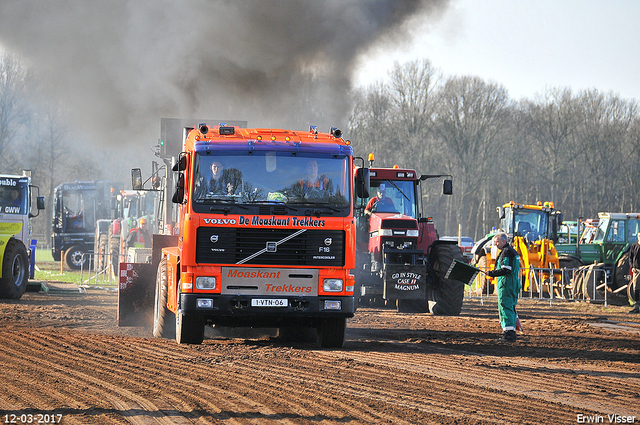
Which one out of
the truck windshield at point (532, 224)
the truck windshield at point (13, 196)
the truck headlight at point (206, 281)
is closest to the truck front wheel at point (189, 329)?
the truck headlight at point (206, 281)

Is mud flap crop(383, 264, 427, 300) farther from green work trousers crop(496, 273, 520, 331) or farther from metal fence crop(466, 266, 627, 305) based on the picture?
metal fence crop(466, 266, 627, 305)

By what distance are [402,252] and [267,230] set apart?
6015 millimetres

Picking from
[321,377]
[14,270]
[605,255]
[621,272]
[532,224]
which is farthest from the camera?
[532,224]

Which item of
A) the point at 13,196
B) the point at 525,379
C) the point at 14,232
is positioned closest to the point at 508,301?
the point at 525,379

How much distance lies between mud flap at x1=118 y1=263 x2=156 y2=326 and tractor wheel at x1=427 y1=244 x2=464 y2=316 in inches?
237

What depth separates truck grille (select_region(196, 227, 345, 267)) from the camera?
29.3 feet

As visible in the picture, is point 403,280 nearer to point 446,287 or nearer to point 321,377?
point 446,287

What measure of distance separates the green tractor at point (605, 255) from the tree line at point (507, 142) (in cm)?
2287

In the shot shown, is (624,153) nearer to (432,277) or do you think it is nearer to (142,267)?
(432,277)

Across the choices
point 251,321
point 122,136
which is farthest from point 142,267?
point 122,136

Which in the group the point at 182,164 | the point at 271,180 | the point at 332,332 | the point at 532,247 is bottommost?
the point at 332,332

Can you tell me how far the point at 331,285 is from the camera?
29.9 feet

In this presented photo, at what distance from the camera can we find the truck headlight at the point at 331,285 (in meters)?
9.10

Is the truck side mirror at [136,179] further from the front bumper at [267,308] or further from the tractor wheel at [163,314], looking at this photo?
the front bumper at [267,308]
